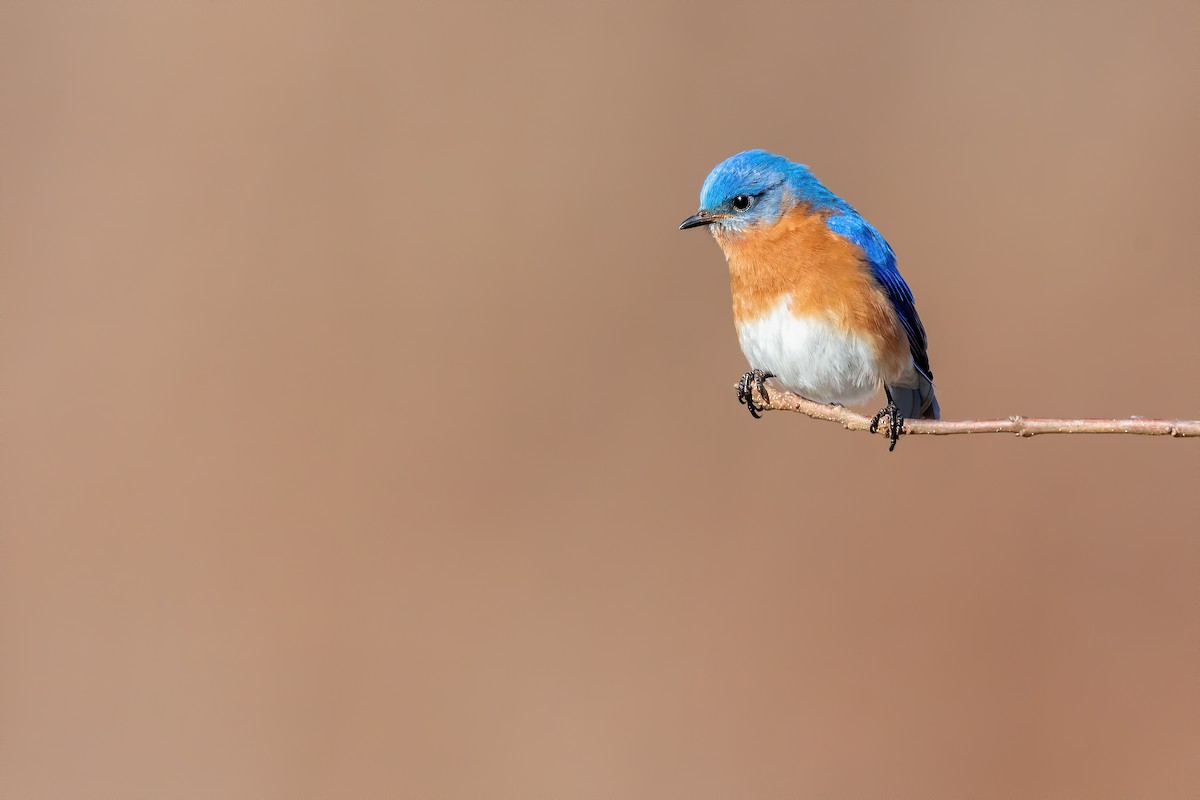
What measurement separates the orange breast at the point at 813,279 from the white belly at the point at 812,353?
0.03 metres

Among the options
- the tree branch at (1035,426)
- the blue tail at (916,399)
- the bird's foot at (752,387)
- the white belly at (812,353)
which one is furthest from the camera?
the blue tail at (916,399)

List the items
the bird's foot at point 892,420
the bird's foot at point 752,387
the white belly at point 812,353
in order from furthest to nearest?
the white belly at point 812,353, the bird's foot at point 752,387, the bird's foot at point 892,420

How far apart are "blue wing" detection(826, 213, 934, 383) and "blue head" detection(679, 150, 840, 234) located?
8.2 inches

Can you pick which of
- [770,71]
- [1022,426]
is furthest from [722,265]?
[1022,426]

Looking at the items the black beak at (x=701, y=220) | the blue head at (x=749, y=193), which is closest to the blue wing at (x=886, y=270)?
the blue head at (x=749, y=193)

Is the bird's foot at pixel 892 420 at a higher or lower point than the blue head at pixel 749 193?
lower

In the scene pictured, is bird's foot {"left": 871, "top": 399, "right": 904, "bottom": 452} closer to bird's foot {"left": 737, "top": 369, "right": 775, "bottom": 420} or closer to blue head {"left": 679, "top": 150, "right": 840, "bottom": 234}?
bird's foot {"left": 737, "top": 369, "right": 775, "bottom": 420}

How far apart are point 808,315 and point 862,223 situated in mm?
504

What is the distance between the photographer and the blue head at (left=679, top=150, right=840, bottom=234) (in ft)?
11.5

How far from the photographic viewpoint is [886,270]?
144 inches

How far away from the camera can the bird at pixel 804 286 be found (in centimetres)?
349

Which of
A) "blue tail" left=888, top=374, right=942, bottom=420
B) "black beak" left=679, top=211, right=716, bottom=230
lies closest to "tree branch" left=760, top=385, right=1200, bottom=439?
"black beak" left=679, top=211, right=716, bottom=230

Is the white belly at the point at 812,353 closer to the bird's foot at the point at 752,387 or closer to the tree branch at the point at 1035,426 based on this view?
→ the bird's foot at the point at 752,387

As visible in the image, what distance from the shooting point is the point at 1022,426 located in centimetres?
189
